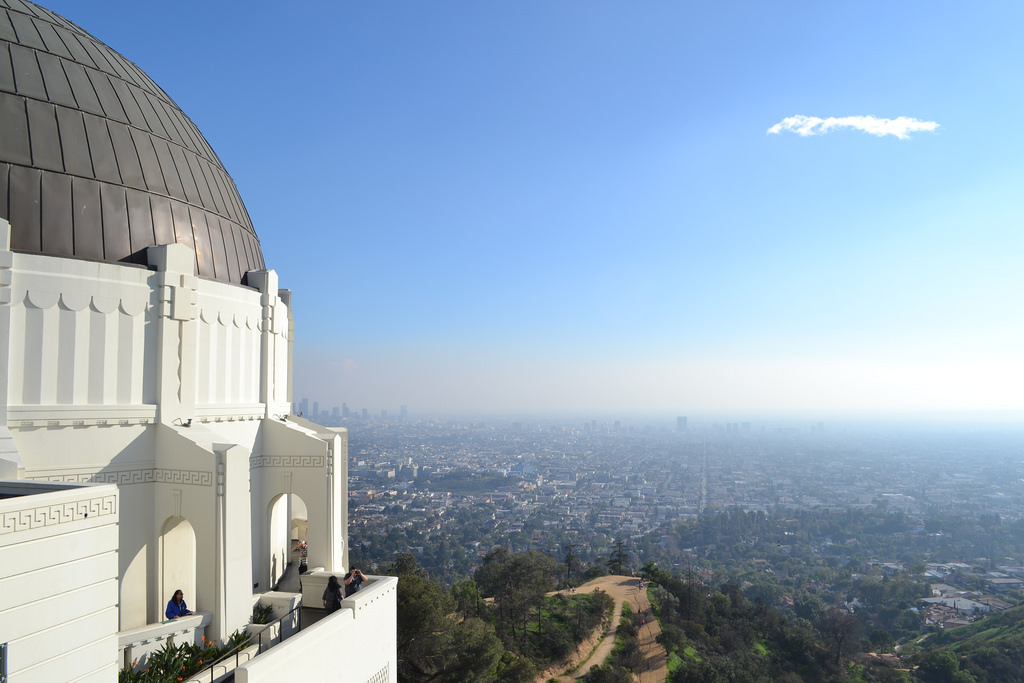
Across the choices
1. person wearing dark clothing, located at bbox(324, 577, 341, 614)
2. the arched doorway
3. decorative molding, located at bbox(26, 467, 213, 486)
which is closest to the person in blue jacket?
decorative molding, located at bbox(26, 467, 213, 486)

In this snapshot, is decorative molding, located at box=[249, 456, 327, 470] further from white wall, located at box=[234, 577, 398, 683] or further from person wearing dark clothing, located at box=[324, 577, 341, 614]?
white wall, located at box=[234, 577, 398, 683]

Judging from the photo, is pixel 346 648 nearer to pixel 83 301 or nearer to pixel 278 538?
pixel 278 538

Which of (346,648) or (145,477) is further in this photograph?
(346,648)

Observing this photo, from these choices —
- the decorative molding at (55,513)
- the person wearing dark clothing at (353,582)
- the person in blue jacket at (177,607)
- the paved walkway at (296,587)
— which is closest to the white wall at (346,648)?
the person wearing dark clothing at (353,582)

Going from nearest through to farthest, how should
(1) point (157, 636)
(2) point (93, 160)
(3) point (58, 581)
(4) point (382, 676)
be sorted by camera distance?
(3) point (58, 581)
(1) point (157, 636)
(2) point (93, 160)
(4) point (382, 676)

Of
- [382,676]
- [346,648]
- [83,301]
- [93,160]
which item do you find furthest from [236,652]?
[93,160]

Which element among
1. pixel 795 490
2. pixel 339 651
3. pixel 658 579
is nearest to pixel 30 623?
pixel 339 651

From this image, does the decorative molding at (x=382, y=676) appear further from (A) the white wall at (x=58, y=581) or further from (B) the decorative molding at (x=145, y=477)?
(A) the white wall at (x=58, y=581)

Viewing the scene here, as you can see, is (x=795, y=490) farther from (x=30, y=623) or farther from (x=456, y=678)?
(x=30, y=623)
